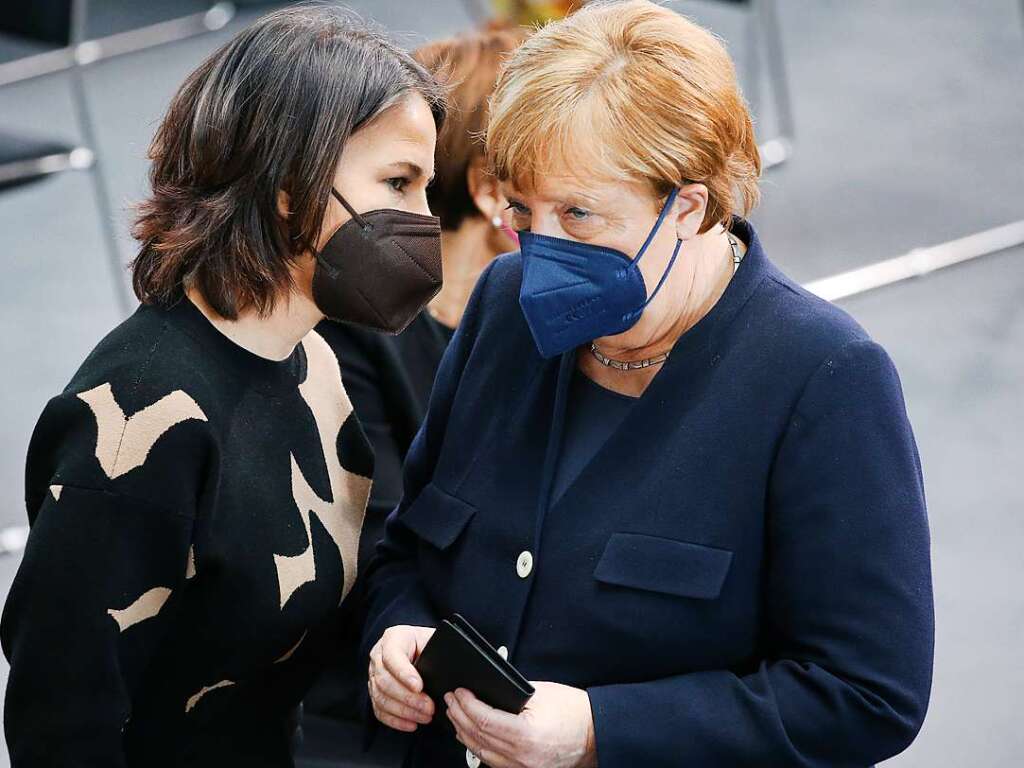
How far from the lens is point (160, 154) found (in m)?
1.85

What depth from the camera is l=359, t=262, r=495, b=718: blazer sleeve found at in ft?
6.16

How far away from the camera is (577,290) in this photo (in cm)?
164

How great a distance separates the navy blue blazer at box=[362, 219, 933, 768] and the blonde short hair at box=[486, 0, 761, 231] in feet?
0.53

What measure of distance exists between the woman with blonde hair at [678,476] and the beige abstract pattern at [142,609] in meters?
0.28

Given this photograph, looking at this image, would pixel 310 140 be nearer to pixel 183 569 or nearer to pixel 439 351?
pixel 183 569

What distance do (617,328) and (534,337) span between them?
4.4 inches

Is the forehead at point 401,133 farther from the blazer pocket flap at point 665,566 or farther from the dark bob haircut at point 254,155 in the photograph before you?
the blazer pocket flap at point 665,566

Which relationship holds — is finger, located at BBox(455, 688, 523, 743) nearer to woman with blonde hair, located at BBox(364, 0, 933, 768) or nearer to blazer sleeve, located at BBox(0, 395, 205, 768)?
woman with blonde hair, located at BBox(364, 0, 933, 768)

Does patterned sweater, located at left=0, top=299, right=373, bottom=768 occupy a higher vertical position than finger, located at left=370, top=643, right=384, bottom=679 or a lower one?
higher

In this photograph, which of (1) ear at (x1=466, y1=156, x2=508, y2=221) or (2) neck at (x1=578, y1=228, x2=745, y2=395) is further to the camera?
(1) ear at (x1=466, y1=156, x2=508, y2=221)

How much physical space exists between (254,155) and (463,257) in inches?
38.1

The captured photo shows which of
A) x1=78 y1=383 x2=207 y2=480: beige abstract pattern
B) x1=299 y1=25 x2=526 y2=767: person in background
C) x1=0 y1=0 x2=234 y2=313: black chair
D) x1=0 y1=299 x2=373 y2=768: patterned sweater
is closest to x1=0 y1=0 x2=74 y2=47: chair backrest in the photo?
x1=0 y1=0 x2=234 y2=313: black chair

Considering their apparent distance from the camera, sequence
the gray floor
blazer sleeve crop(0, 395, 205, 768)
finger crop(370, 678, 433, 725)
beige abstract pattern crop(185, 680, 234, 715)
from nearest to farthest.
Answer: blazer sleeve crop(0, 395, 205, 768), finger crop(370, 678, 433, 725), beige abstract pattern crop(185, 680, 234, 715), the gray floor

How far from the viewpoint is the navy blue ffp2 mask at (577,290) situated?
1649mm
